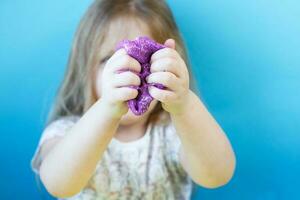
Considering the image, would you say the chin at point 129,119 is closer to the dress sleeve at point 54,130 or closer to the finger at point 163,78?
the dress sleeve at point 54,130

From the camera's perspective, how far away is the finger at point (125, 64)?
1.80 feet

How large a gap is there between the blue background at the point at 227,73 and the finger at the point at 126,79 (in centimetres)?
36

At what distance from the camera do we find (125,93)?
21.8 inches

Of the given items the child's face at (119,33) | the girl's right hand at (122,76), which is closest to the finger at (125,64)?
the girl's right hand at (122,76)

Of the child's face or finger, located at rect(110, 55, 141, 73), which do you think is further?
the child's face

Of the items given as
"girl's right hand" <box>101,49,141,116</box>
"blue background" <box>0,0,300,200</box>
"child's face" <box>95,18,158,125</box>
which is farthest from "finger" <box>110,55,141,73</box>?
"blue background" <box>0,0,300,200</box>

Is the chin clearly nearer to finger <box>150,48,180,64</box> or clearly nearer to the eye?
the eye

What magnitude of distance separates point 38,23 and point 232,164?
1.36 ft

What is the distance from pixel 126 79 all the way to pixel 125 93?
2 cm

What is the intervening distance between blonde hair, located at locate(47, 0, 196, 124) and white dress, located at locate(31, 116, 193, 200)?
0.14 ft

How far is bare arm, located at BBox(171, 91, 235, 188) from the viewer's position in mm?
638

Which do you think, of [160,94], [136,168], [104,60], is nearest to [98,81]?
[104,60]

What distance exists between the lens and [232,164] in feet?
2.36

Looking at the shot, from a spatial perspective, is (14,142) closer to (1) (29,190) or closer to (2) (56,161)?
(1) (29,190)
